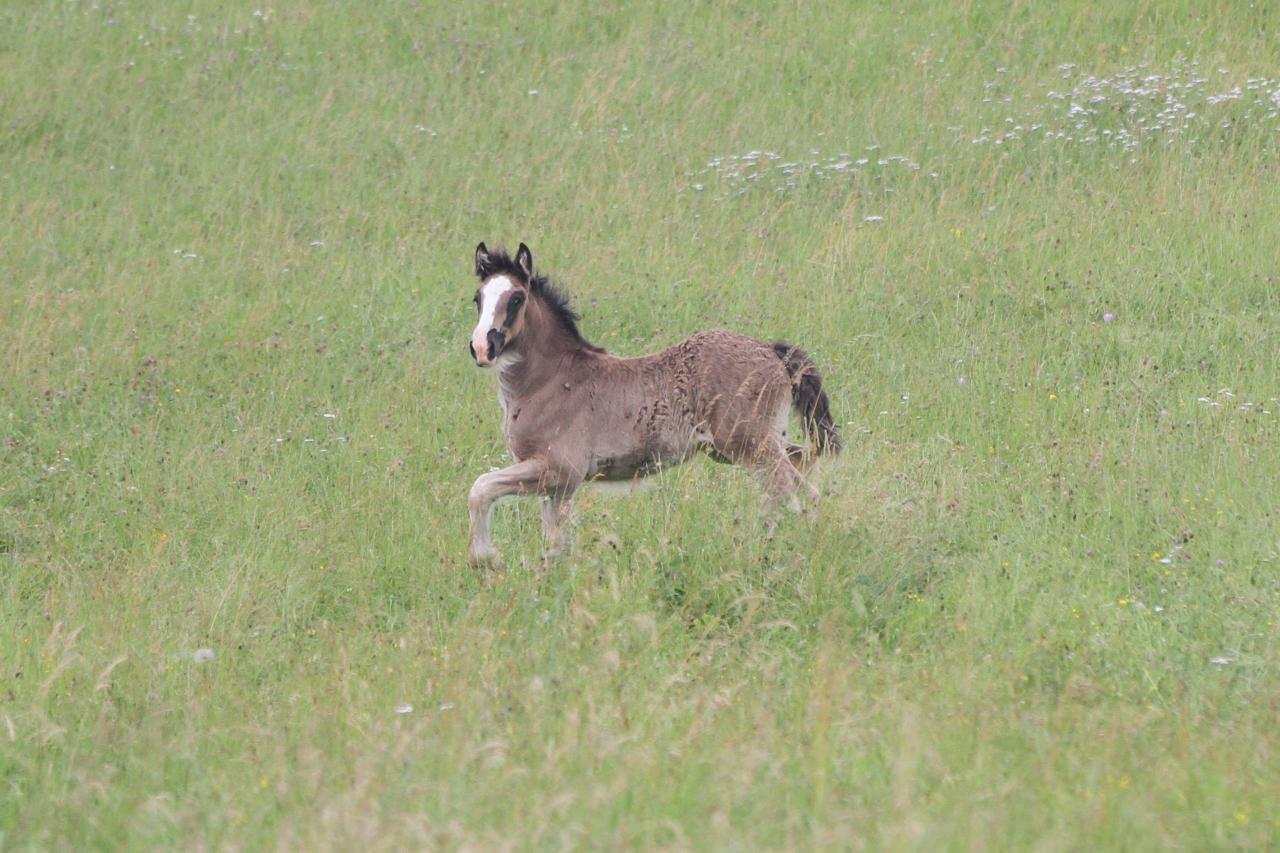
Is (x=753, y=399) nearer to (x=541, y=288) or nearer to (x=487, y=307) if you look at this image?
(x=541, y=288)

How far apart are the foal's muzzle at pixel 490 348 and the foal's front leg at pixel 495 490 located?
591 mm

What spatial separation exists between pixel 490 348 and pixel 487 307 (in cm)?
33

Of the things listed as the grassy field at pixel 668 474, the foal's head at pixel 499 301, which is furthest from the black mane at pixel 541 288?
the grassy field at pixel 668 474

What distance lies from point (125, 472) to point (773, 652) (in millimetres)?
5156

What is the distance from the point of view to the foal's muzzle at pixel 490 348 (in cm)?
800

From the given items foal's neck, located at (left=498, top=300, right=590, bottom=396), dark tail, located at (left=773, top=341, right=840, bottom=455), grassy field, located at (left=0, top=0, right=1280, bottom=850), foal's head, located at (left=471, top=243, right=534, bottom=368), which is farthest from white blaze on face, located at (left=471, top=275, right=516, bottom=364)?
dark tail, located at (left=773, top=341, right=840, bottom=455)

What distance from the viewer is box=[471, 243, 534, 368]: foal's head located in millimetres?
8094

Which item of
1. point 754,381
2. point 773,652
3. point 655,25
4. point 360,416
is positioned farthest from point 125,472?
point 655,25

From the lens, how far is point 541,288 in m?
8.93

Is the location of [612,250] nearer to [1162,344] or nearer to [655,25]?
[1162,344]

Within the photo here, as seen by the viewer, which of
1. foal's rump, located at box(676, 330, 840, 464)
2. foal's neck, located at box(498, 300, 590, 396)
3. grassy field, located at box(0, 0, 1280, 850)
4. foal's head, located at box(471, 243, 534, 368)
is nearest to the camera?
grassy field, located at box(0, 0, 1280, 850)

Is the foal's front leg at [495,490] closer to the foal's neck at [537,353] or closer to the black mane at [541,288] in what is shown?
the foal's neck at [537,353]

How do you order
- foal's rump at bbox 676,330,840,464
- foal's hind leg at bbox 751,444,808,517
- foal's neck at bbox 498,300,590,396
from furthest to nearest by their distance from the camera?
foal's neck at bbox 498,300,590,396 < foal's rump at bbox 676,330,840,464 < foal's hind leg at bbox 751,444,808,517

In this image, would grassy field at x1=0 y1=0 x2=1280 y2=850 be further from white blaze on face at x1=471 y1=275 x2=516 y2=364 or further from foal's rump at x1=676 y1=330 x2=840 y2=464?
white blaze on face at x1=471 y1=275 x2=516 y2=364
